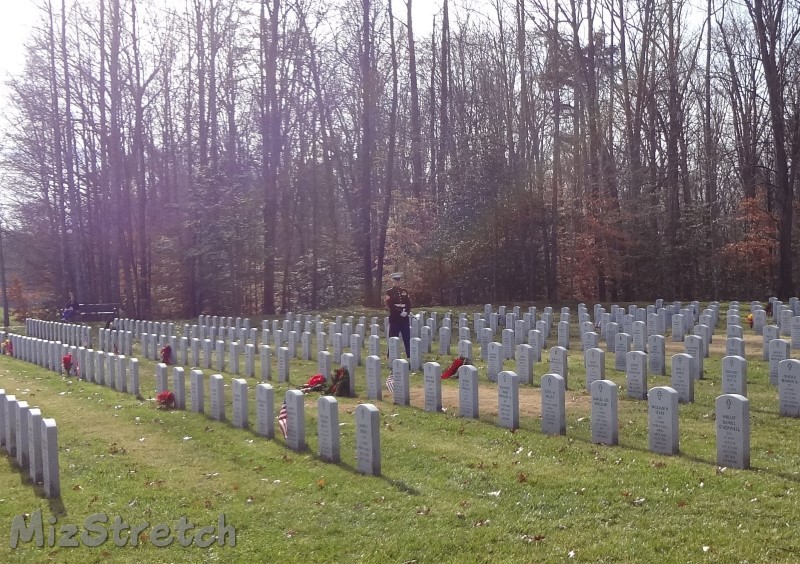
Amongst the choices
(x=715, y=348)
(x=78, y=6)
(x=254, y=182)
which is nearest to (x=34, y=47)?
(x=78, y=6)

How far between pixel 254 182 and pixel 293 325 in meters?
18.2

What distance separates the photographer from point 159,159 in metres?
46.2

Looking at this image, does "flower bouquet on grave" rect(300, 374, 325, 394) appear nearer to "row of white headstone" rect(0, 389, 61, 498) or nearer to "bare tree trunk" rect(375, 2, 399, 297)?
"row of white headstone" rect(0, 389, 61, 498)

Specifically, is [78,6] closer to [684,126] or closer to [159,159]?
[159,159]

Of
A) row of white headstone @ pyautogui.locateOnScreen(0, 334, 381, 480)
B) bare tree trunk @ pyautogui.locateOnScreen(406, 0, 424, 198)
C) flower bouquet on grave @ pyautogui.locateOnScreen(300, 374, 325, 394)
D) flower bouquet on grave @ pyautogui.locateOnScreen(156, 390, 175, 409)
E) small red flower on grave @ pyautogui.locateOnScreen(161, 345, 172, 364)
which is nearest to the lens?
row of white headstone @ pyautogui.locateOnScreen(0, 334, 381, 480)

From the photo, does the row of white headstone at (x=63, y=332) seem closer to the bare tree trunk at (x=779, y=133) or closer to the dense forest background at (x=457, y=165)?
the dense forest background at (x=457, y=165)

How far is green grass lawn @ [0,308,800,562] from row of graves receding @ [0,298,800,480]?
27 cm

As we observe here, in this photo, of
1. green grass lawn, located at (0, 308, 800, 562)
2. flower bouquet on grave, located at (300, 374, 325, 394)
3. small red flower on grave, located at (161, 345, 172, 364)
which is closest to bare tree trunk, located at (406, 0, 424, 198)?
small red flower on grave, located at (161, 345, 172, 364)

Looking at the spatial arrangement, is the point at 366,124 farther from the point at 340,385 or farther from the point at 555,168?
the point at 340,385

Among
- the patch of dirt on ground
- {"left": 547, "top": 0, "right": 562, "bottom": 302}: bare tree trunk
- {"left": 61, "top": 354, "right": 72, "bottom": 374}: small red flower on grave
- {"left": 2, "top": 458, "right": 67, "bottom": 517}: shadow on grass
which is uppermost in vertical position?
{"left": 547, "top": 0, "right": 562, "bottom": 302}: bare tree trunk

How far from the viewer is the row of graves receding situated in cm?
791

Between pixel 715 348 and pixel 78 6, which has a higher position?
pixel 78 6

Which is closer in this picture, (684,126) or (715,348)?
(715,348)

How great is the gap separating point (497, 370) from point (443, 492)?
6644mm
